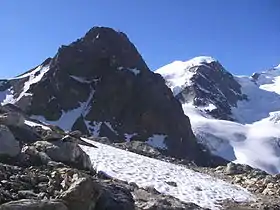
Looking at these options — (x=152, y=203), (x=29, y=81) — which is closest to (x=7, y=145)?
(x=152, y=203)

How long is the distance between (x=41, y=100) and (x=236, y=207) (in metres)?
107

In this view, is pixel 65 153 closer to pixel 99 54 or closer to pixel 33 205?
pixel 33 205

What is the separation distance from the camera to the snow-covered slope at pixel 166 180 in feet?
65.0

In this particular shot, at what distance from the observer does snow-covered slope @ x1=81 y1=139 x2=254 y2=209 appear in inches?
780

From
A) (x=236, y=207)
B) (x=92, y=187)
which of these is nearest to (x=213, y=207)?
(x=236, y=207)

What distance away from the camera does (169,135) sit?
123062mm

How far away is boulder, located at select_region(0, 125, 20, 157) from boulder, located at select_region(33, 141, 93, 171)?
180 cm

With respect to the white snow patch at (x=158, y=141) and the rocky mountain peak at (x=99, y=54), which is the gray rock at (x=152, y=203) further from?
the rocky mountain peak at (x=99, y=54)

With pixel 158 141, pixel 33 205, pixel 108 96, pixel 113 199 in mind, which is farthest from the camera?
pixel 108 96

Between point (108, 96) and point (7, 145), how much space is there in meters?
111

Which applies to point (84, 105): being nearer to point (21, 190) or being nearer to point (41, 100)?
point (41, 100)

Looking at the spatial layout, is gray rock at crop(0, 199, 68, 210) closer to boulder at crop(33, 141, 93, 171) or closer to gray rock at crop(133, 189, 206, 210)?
gray rock at crop(133, 189, 206, 210)

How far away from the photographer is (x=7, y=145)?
15.2m

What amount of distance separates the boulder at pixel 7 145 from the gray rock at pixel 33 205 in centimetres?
543
